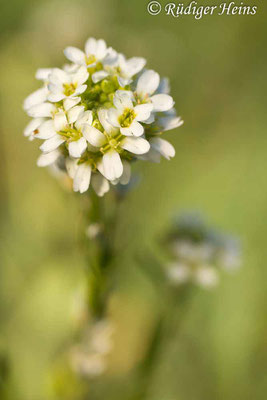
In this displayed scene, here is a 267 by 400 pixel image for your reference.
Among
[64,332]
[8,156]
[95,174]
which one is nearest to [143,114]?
[95,174]

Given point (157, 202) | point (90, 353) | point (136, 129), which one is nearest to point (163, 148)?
point (136, 129)

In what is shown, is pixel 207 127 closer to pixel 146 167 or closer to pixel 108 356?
pixel 146 167

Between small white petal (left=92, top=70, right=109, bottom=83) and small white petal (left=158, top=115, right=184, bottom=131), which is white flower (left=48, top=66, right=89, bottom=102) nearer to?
small white petal (left=92, top=70, right=109, bottom=83)

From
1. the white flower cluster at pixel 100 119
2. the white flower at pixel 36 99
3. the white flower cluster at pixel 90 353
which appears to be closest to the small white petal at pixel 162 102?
the white flower cluster at pixel 100 119

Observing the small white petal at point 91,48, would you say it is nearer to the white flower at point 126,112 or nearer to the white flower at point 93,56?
the white flower at point 93,56

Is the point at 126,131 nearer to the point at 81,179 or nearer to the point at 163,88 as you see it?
the point at 81,179

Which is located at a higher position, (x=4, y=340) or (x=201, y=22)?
(x=201, y=22)
